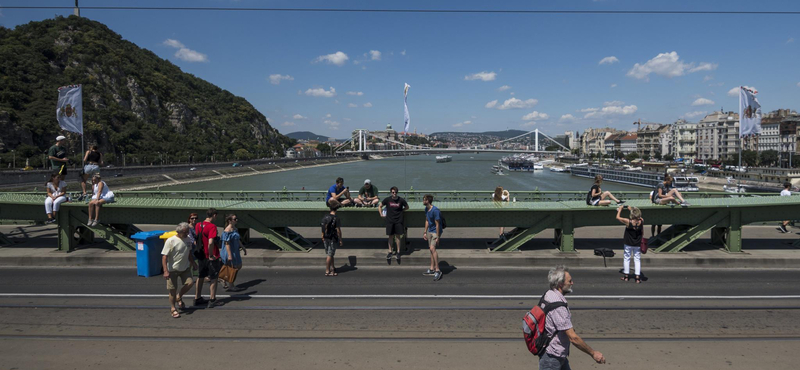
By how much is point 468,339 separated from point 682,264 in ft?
20.4

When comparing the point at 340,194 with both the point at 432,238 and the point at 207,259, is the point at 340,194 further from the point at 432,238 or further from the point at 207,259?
the point at 207,259

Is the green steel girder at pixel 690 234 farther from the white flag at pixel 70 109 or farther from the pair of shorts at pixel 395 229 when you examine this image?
the white flag at pixel 70 109

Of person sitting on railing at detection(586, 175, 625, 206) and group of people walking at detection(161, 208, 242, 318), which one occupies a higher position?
person sitting on railing at detection(586, 175, 625, 206)

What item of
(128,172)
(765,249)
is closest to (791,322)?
(765,249)

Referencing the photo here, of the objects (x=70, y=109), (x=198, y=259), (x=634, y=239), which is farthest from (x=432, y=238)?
(x=70, y=109)

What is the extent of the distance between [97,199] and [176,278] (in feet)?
15.7

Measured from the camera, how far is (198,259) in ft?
22.2

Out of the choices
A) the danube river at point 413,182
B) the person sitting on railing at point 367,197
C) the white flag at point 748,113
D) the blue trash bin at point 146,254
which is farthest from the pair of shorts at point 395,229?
the danube river at point 413,182

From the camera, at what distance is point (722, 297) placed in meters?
7.23

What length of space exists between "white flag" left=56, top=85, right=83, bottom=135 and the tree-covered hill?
6990 cm

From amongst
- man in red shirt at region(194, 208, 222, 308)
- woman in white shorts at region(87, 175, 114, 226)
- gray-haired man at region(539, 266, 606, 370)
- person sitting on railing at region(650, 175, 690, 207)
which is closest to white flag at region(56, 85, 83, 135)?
woman in white shorts at region(87, 175, 114, 226)

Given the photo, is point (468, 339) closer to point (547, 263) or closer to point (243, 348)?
point (243, 348)

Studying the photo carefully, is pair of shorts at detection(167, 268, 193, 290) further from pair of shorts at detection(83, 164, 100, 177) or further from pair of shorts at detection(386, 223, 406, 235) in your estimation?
pair of shorts at detection(83, 164, 100, 177)

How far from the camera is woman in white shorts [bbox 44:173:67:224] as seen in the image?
32.0ft
